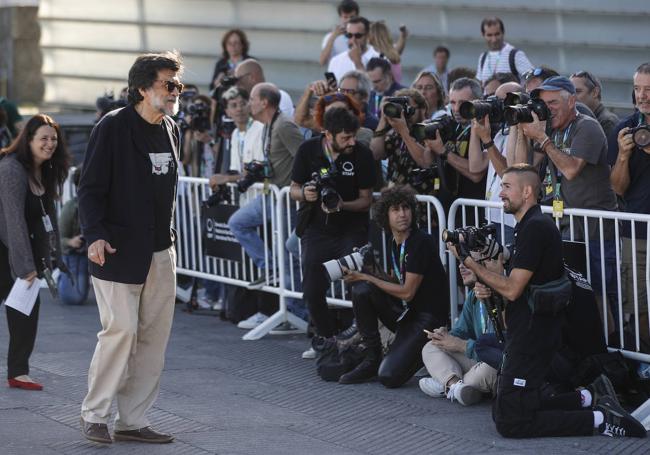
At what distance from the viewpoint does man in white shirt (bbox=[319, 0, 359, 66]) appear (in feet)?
44.9

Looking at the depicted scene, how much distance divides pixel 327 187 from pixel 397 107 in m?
0.78

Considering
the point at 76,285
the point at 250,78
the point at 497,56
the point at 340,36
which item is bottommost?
the point at 76,285

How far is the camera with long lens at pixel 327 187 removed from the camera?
9.41 m

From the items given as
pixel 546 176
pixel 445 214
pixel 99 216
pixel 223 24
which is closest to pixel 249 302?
pixel 445 214

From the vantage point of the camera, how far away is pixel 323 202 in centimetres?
947

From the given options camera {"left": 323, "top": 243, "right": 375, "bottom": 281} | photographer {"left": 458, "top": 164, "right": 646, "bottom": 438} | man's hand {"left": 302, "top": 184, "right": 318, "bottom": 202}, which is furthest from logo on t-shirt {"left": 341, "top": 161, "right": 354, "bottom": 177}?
photographer {"left": 458, "top": 164, "right": 646, "bottom": 438}

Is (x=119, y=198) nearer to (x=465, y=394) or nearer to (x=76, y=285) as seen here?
(x=465, y=394)

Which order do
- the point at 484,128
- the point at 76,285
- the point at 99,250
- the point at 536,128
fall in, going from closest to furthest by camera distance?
the point at 99,250 → the point at 536,128 → the point at 484,128 → the point at 76,285

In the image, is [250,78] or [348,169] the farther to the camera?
[250,78]

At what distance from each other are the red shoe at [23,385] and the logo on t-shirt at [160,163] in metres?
2.28

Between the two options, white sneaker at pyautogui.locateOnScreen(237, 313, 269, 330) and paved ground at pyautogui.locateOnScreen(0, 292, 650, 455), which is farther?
white sneaker at pyautogui.locateOnScreen(237, 313, 269, 330)

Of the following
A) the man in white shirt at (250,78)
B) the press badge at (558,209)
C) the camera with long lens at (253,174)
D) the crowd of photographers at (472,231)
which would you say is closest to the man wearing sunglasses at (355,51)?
the man in white shirt at (250,78)

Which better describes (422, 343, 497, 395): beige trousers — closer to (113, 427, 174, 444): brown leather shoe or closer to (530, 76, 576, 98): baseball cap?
(530, 76, 576, 98): baseball cap

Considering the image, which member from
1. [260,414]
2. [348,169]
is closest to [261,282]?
[348,169]
